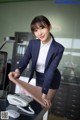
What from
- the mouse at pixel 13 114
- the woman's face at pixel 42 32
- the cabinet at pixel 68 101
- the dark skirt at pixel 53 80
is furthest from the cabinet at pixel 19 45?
the mouse at pixel 13 114

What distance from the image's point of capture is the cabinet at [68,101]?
346 cm

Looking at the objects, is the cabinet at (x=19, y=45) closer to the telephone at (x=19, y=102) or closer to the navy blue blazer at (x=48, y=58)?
the navy blue blazer at (x=48, y=58)

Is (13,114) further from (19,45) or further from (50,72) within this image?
(19,45)

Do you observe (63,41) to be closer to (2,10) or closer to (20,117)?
(2,10)

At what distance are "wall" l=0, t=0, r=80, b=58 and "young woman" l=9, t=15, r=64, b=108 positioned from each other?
7.41 ft

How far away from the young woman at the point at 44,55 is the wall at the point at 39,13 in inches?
88.9

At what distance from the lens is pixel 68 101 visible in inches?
139

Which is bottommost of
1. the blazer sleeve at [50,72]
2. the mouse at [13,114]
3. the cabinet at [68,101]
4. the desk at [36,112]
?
the cabinet at [68,101]

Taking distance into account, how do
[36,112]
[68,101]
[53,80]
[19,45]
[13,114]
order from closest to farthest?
[13,114] < [36,112] < [53,80] < [68,101] < [19,45]

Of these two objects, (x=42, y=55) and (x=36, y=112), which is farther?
(x=42, y=55)

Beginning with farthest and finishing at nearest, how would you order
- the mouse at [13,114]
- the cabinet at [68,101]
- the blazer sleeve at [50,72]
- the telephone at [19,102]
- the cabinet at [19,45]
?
the cabinet at [19,45], the cabinet at [68,101], the blazer sleeve at [50,72], the telephone at [19,102], the mouse at [13,114]

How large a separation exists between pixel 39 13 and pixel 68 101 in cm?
209

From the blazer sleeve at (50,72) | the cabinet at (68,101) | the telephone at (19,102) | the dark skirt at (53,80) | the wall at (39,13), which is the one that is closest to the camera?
the telephone at (19,102)

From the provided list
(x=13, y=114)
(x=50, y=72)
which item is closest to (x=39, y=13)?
(x=50, y=72)
